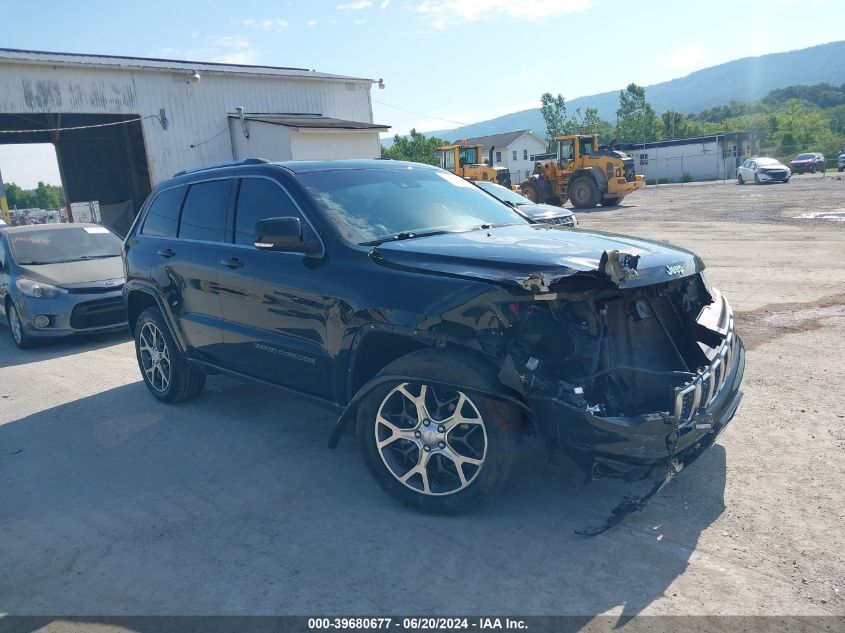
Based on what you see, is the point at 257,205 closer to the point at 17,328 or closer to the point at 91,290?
the point at 91,290

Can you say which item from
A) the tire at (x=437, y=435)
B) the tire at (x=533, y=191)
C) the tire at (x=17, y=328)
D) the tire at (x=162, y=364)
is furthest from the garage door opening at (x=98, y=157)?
the tire at (x=437, y=435)

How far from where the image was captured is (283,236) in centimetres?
401

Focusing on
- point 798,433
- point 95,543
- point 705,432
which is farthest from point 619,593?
point 95,543

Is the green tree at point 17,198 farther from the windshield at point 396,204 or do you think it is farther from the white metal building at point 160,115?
the windshield at point 396,204

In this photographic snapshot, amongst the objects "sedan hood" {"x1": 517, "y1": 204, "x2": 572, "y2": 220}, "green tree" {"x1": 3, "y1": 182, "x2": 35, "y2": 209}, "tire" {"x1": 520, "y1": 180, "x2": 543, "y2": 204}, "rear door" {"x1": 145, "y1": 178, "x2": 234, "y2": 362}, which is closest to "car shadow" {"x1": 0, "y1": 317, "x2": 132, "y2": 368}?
"rear door" {"x1": 145, "y1": 178, "x2": 234, "y2": 362}

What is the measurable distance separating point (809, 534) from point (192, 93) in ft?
82.6

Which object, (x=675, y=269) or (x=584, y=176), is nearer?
(x=675, y=269)

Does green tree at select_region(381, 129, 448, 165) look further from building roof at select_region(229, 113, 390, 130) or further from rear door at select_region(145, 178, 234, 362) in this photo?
rear door at select_region(145, 178, 234, 362)

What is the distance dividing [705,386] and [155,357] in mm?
4610

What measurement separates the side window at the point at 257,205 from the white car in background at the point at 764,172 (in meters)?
38.1

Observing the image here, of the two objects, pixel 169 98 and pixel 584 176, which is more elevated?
pixel 169 98

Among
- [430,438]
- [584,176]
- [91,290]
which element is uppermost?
[584,176]

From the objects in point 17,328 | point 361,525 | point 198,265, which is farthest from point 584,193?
point 361,525

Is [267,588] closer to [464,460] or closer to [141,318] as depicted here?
[464,460]
